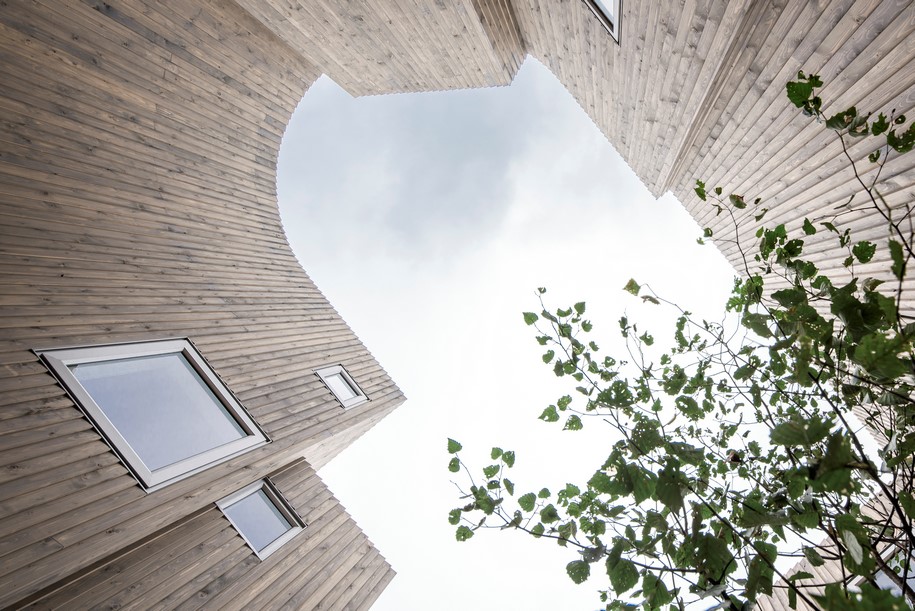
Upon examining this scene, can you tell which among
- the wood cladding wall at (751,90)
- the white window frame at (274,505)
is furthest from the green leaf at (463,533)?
the white window frame at (274,505)

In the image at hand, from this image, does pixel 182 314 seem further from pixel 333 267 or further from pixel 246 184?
pixel 333 267

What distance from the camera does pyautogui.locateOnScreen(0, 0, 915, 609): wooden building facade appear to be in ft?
9.92

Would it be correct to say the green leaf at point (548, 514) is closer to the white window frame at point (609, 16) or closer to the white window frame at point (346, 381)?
the white window frame at point (346, 381)

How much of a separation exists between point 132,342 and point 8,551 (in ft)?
5.65

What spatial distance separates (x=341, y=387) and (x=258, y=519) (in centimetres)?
225

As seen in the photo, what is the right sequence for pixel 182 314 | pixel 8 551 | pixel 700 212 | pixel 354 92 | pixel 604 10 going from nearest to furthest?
pixel 8 551 → pixel 182 314 → pixel 604 10 → pixel 700 212 → pixel 354 92

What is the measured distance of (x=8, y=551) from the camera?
8.18 feet

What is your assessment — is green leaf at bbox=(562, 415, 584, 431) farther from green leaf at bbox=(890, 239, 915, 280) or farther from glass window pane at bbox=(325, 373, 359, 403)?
glass window pane at bbox=(325, 373, 359, 403)

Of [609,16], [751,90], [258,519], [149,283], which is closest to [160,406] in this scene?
[149,283]

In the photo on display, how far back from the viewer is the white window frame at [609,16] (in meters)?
4.98

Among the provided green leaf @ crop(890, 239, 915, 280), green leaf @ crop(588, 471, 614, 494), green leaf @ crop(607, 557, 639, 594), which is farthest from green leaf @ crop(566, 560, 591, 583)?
green leaf @ crop(890, 239, 915, 280)

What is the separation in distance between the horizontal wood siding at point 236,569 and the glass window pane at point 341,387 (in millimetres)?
1036

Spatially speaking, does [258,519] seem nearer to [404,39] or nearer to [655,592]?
[655,592]

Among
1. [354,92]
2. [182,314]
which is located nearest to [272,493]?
[182,314]
